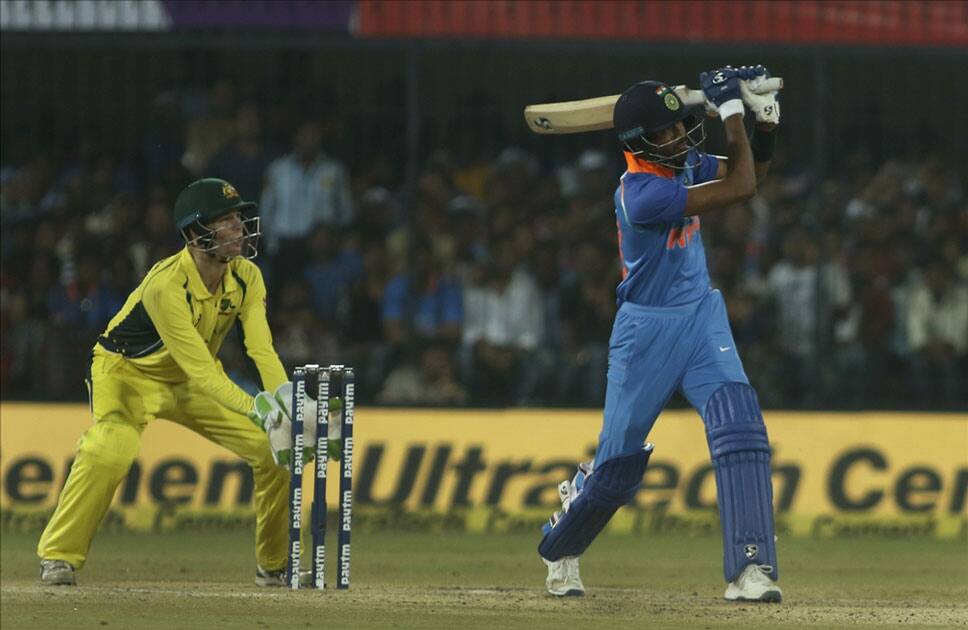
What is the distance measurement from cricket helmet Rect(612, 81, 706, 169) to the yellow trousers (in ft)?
6.94

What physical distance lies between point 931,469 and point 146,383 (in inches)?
193

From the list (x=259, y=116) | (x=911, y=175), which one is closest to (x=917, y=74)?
(x=911, y=175)

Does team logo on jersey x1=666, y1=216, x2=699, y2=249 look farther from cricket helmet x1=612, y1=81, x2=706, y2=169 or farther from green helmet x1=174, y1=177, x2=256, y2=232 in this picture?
green helmet x1=174, y1=177, x2=256, y2=232

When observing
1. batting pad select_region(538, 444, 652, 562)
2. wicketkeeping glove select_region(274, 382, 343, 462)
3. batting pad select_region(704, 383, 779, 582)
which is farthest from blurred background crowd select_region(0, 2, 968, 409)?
batting pad select_region(704, 383, 779, 582)

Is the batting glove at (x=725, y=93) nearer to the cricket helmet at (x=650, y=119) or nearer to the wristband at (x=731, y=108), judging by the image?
the wristband at (x=731, y=108)

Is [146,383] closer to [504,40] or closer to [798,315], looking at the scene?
[504,40]

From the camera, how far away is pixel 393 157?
13000mm

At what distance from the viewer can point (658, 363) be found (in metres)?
7.79

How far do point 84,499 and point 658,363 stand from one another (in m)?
2.57

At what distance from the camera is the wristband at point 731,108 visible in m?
7.50

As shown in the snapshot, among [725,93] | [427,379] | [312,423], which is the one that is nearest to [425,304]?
[427,379]

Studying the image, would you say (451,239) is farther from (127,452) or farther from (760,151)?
(760,151)

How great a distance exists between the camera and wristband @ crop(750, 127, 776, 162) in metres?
7.93

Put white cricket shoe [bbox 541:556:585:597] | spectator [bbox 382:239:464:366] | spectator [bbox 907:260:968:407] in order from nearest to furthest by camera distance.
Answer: white cricket shoe [bbox 541:556:585:597]
spectator [bbox 907:260:968:407]
spectator [bbox 382:239:464:366]
